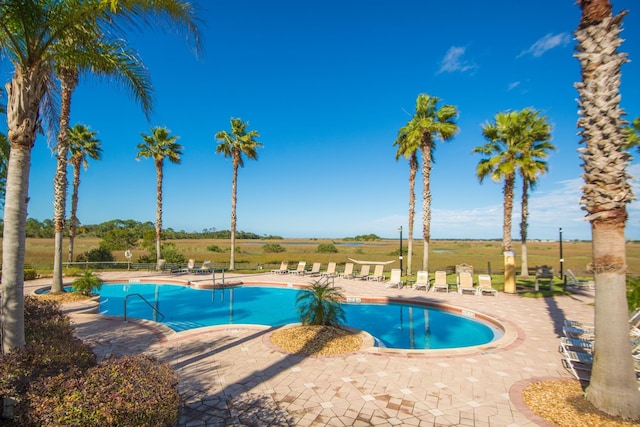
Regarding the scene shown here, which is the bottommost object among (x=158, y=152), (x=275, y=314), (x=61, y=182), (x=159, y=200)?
(x=275, y=314)

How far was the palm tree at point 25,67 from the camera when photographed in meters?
4.39

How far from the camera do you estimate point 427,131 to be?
19.5 metres

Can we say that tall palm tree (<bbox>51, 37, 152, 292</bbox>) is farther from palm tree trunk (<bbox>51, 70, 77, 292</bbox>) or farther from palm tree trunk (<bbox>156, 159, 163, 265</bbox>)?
palm tree trunk (<bbox>156, 159, 163, 265</bbox>)

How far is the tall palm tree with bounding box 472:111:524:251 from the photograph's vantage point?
52.9 feet

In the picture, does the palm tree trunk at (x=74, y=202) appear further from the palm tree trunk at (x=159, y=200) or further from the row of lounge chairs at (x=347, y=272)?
the row of lounge chairs at (x=347, y=272)

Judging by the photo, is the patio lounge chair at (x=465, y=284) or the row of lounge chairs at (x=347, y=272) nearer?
the patio lounge chair at (x=465, y=284)

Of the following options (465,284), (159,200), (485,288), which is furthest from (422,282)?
(159,200)

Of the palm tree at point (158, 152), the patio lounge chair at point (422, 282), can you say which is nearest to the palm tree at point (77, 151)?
the palm tree at point (158, 152)

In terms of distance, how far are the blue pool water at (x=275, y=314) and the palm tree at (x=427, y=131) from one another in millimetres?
7860

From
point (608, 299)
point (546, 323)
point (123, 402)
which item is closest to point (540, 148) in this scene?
point (546, 323)

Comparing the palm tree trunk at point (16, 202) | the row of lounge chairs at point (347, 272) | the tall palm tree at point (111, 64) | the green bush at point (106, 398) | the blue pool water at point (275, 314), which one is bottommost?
the blue pool water at point (275, 314)

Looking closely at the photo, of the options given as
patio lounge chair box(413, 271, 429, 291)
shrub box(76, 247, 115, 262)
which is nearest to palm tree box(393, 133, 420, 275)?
patio lounge chair box(413, 271, 429, 291)

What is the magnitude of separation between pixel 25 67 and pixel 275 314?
10348 mm

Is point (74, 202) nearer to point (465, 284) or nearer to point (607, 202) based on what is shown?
point (465, 284)
